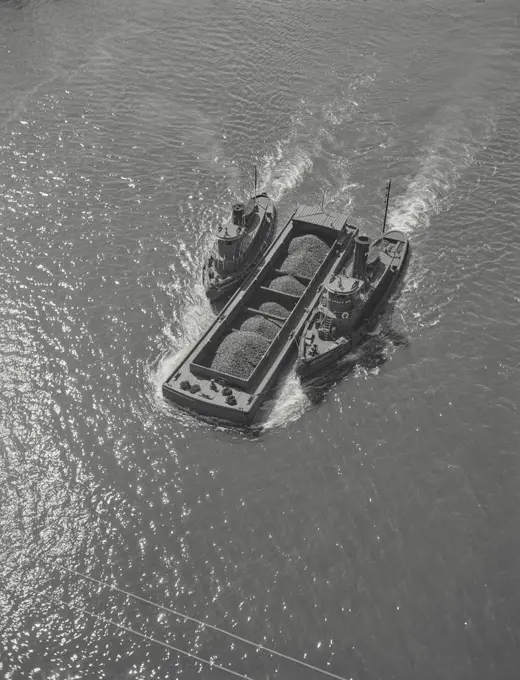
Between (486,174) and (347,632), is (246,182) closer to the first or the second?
(486,174)

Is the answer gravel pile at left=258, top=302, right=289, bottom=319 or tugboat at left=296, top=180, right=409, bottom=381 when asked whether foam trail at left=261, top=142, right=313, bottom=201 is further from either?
gravel pile at left=258, top=302, right=289, bottom=319

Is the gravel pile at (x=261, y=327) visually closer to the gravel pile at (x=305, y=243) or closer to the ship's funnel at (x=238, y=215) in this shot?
the gravel pile at (x=305, y=243)

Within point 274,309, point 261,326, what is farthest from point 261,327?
point 274,309

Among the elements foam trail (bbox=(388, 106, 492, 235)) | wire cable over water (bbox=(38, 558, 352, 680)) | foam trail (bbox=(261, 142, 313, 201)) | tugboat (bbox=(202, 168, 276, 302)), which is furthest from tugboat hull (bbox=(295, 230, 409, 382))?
wire cable over water (bbox=(38, 558, 352, 680))

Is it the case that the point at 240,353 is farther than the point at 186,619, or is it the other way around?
the point at 240,353

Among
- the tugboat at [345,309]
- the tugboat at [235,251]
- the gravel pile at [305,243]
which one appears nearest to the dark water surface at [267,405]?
the tugboat at [345,309]

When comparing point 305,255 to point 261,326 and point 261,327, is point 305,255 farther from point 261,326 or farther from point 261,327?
point 261,327
